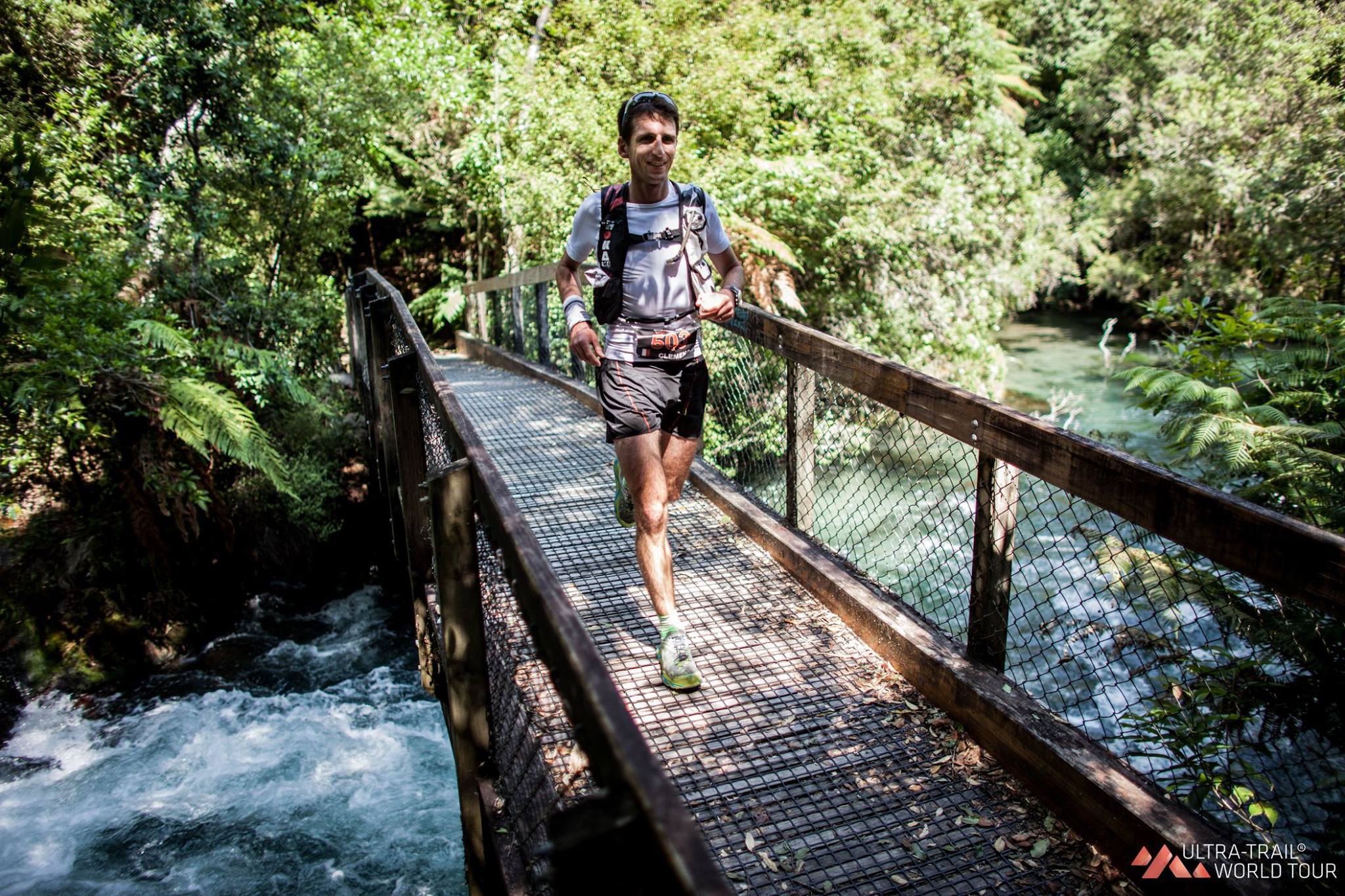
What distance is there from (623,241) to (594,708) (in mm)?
2005

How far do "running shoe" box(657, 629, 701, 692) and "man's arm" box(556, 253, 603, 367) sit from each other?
104cm

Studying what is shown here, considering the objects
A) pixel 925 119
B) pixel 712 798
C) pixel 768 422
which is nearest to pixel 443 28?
pixel 925 119

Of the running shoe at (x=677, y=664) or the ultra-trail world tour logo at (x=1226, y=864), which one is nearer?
the ultra-trail world tour logo at (x=1226, y=864)

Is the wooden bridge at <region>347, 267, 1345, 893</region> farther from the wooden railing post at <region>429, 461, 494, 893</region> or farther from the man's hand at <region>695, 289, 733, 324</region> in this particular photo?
the man's hand at <region>695, 289, 733, 324</region>

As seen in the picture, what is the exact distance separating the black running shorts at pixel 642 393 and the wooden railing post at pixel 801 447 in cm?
110

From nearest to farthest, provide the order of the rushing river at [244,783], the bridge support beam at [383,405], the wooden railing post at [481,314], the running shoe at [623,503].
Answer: the running shoe at [623,503] → the rushing river at [244,783] → the bridge support beam at [383,405] → the wooden railing post at [481,314]

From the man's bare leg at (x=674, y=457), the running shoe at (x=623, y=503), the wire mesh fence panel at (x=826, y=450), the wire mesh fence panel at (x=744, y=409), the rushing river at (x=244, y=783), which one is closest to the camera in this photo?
the man's bare leg at (x=674, y=457)

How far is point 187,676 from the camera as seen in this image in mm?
6988

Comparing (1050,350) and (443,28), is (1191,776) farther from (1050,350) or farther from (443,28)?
(1050,350)

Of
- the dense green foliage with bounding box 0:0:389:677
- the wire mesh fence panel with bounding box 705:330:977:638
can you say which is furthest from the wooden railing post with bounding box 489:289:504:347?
the wire mesh fence panel with bounding box 705:330:977:638

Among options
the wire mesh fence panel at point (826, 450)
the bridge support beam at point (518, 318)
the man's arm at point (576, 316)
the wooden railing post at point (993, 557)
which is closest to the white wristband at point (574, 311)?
the man's arm at point (576, 316)

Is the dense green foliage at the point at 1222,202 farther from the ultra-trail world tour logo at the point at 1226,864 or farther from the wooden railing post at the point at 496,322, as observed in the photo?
the wooden railing post at the point at 496,322

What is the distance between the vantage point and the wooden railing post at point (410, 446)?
396 cm

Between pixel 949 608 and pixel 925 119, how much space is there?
8926 millimetres
